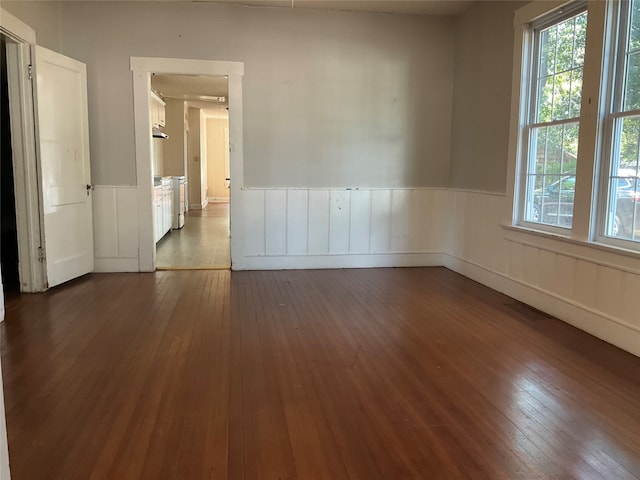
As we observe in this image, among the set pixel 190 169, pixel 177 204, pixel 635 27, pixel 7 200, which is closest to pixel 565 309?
pixel 635 27

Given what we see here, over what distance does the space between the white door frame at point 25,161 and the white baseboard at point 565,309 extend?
4280mm

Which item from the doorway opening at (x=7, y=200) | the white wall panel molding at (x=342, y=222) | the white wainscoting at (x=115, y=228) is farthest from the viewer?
the white wall panel molding at (x=342, y=222)

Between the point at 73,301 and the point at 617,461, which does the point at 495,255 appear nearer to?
the point at 617,461

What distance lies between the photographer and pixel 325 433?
216 centimetres

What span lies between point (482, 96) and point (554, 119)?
120 cm

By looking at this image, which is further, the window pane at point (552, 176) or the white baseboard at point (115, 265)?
the white baseboard at point (115, 265)

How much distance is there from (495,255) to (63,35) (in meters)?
4.94

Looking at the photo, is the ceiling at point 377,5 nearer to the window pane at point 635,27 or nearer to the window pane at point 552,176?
the window pane at point 552,176

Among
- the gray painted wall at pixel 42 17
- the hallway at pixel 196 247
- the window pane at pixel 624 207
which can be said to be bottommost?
the hallway at pixel 196 247

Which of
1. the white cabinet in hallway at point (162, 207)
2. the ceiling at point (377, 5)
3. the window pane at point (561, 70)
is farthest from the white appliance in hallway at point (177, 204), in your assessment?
the window pane at point (561, 70)

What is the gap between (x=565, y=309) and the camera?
3832 millimetres

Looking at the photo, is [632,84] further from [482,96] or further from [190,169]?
[190,169]

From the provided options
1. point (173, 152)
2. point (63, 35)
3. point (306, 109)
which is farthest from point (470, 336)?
point (173, 152)

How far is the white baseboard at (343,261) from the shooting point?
567 cm
